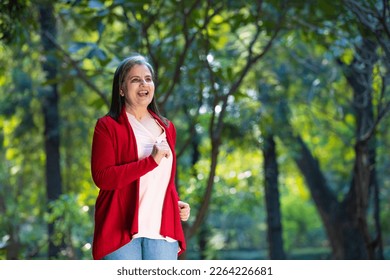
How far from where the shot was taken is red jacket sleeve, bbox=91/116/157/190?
2375 millimetres

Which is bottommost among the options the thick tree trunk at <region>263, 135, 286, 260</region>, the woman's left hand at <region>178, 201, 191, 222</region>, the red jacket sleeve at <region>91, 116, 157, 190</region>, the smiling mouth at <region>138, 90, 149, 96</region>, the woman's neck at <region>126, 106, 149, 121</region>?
the thick tree trunk at <region>263, 135, 286, 260</region>

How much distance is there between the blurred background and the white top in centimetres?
236

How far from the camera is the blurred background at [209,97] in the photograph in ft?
18.3

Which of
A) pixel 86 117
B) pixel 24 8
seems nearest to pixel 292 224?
pixel 86 117

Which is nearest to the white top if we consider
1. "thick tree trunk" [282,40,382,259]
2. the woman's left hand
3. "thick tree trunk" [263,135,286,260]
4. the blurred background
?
the woman's left hand

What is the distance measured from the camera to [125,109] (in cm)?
256

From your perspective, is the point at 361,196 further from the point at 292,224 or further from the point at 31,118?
the point at 292,224

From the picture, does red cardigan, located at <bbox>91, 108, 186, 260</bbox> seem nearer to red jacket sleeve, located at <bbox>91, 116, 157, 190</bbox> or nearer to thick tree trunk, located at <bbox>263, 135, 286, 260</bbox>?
red jacket sleeve, located at <bbox>91, 116, 157, 190</bbox>

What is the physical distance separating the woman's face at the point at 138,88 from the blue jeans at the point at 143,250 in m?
0.48

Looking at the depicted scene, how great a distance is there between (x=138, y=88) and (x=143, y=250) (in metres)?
0.56

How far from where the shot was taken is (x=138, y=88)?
2.56m

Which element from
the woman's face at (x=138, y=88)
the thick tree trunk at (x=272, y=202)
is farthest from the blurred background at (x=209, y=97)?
the woman's face at (x=138, y=88)

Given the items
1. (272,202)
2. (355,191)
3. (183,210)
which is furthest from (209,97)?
(183,210)

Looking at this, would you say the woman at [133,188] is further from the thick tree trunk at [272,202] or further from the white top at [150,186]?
the thick tree trunk at [272,202]
